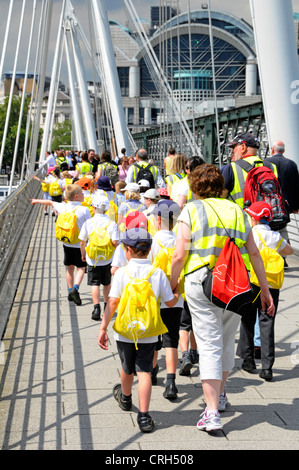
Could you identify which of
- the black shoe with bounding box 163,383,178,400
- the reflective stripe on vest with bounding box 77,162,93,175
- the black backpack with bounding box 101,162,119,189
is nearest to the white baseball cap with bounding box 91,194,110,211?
the black shoe with bounding box 163,383,178,400

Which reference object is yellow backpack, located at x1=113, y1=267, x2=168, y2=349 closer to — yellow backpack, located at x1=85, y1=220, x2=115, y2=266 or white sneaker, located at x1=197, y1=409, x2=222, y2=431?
white sneaker, located at x1=197, y1=409, x2=222, y2=431

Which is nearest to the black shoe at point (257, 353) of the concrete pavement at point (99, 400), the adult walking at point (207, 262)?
the concrete pavement at point (99, 400)

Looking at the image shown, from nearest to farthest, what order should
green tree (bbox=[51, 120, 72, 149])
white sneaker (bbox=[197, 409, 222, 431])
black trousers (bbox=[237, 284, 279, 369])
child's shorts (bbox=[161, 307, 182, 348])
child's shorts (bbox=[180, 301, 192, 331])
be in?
white sneaker (bbox=[197, 409, 222, 431]) → child's shorts (bbox=[161, 307, 182, 348]) → black trousers (bbox=[237, 284, 279, 369]) → child's shorts (bbox=[180, 301, 192, 331]) → green tree (bbox=[51, 120, 72, 149])

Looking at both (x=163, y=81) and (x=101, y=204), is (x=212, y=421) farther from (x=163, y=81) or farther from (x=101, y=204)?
(x=163, y=81)

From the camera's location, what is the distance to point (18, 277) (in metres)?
10.1

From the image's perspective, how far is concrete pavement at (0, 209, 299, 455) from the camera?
454 cm

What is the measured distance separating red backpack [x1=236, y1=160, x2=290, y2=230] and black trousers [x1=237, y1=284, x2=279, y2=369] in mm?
1209

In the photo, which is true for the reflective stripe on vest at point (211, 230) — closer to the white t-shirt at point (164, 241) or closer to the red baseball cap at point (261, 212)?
the white t-shirt at point (164, 241)

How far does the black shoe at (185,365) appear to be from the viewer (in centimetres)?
592

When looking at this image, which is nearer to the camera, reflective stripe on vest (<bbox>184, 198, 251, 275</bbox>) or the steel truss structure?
reflective stripe on vest (<bbox>184, 198, 251, 275</bbox>)

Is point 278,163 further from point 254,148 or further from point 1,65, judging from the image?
point 1,65

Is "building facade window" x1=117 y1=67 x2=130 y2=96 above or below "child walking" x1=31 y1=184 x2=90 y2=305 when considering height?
above
